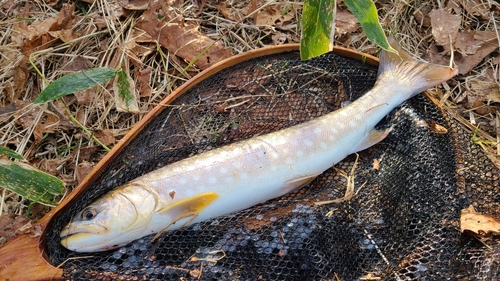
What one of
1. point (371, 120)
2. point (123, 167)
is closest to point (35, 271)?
point (123, 167)

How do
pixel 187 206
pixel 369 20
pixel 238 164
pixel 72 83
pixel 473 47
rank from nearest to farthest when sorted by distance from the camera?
pixel 369 20, pixel 187 206, pixel 238 164, pixel 72 83, pixel 473 47

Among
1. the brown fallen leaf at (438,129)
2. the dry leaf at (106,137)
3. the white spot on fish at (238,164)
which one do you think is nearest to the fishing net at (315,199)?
the brown fallen leaf at (438,129)

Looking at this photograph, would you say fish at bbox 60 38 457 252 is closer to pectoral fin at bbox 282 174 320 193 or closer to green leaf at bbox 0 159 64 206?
pectoral fin at bbox 282 174 320 193

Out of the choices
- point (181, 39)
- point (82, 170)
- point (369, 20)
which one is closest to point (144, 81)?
point (181, 39)

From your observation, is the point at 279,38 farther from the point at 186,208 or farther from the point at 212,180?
the point at 186,208

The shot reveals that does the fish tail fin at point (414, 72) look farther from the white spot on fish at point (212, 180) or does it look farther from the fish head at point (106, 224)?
the fish head at point (106, 224)

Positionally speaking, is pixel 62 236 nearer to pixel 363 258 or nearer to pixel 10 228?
pixel 10 228
